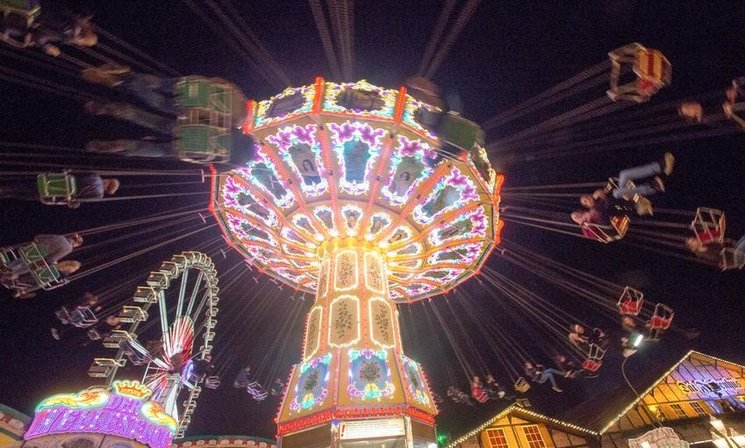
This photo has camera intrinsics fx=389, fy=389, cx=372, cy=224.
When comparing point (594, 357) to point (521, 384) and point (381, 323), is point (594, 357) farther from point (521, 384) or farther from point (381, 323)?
point (381, 323)

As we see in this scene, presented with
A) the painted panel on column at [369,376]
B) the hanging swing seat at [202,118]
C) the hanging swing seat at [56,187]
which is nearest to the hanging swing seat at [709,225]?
the painted panel on column at [369,376]

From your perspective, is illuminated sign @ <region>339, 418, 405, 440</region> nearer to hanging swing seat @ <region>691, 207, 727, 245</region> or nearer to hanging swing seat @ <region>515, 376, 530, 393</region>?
hanging swing seat @ <region>691, 207, 727, 245</region>

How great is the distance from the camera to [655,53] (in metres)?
7.28

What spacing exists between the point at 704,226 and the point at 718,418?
1232cm

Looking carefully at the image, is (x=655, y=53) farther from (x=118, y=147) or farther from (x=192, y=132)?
(x=118, y=147)

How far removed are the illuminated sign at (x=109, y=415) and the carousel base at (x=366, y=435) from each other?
5313 millimetres

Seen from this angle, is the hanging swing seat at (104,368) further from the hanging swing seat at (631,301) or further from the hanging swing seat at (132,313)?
the hanging swing seat at (631,301)

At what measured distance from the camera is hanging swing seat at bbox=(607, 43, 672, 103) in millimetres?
7137

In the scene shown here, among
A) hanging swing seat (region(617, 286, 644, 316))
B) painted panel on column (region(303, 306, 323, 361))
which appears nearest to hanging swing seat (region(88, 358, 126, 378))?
painted panel on column (region(303, 306, 323, 361))

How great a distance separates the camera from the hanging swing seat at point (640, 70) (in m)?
7.14

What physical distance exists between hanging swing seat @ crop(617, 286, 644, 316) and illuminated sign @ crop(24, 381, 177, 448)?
13968 millimetres

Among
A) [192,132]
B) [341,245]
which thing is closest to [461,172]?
[341,245]

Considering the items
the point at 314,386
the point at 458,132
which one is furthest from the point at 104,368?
the point at 458,132

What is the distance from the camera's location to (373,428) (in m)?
7.84
